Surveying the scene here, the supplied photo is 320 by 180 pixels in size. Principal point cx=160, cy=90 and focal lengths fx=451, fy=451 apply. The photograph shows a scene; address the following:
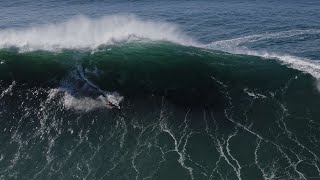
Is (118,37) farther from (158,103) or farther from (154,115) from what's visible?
(154,115)

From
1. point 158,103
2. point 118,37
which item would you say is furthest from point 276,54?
point 118,37

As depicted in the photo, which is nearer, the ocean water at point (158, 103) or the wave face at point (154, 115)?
the wave face at point (154, 115)

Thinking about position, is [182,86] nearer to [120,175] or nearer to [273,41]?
[120,175]

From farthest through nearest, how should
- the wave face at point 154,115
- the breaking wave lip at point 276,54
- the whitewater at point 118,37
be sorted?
1. the whitewater at point 118,37
2. the breaking wave lip at point 276,54
3. the wave face at point 154,115

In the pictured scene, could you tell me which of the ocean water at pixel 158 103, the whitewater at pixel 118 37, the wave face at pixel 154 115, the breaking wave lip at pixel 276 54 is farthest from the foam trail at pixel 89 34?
the breaking wave lip at pixel 276 54

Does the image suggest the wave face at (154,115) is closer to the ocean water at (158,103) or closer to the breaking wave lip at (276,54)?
the ocean water at (158,103)

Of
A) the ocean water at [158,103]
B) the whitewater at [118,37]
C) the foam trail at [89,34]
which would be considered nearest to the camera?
the ocean water at [158,103]

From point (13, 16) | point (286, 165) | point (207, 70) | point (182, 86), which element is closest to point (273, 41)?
point (207, 70)
